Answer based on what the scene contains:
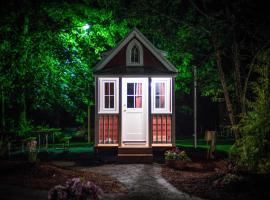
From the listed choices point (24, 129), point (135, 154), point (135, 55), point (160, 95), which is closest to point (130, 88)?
point (160, 95)

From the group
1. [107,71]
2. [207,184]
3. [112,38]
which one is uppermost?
[112,38]

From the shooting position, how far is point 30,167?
1073 cm

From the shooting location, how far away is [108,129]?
1441 centimetres

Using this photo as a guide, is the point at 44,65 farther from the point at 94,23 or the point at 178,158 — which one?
the point at 178,158

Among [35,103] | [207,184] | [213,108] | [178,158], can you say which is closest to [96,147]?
[178,158]

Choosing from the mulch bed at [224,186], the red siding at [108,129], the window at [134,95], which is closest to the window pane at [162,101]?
the window at [134,95]

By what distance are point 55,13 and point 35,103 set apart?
4.23 metres

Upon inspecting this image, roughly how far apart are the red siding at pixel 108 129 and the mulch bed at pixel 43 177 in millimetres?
3517

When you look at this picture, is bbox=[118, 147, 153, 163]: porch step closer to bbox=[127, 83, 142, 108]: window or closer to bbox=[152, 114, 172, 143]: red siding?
bbox=[152, 114, 172, 143]: red siding

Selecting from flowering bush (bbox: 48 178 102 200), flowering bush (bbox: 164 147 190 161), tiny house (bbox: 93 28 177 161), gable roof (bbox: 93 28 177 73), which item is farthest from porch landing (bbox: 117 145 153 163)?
flowering bush (bbox: 48 178 102 200)

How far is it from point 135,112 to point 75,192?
798 centimetres

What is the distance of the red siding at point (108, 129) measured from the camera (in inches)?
566

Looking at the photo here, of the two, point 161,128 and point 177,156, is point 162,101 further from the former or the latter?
point 177,156

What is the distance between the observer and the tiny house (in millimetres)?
14188
